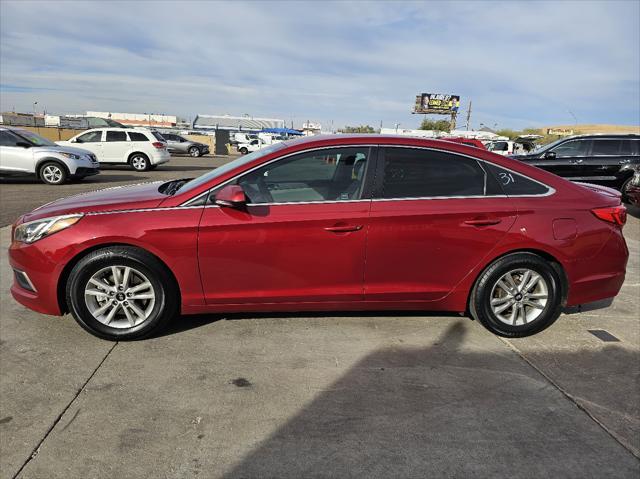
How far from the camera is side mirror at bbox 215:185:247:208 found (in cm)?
322

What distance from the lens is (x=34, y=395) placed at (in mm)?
2793

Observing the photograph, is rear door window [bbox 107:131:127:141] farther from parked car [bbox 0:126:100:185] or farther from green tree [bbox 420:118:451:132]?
green tree [bbox 420:118:451:132]

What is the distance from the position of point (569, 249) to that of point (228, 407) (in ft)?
9.01

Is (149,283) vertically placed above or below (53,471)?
above

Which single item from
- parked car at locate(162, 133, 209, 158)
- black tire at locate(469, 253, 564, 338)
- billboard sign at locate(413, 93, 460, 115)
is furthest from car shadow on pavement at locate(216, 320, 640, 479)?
billboard sign at locate(413, 93, 460, 115)

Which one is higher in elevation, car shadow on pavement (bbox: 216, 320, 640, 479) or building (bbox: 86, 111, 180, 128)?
building (bbox: 86, 111, 180, 128)

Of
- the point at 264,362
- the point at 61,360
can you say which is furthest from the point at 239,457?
the point at 61,360

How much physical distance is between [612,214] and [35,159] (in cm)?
1316

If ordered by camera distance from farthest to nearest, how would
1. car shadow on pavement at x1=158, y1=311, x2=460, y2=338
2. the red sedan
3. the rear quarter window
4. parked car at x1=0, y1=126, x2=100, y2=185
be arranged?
1. parked car at x1=0, y1=126, x2=100, y2=185
2. car shadow on pavement at x1=158, y1=311, x2=460, y2=338
3. the rear quarter window
4. the red sedan

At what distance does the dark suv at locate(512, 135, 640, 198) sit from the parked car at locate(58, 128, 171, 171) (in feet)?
46.1

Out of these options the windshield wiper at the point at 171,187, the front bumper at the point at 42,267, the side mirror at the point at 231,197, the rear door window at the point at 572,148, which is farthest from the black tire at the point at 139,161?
the side mirror at the point at 231,197

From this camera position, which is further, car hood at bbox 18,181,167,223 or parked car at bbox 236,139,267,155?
parked car at bbox 236,139,267,155

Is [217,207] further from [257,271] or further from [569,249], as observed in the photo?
[569,249]

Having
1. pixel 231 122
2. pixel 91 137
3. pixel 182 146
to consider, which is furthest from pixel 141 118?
pixel 91 137
